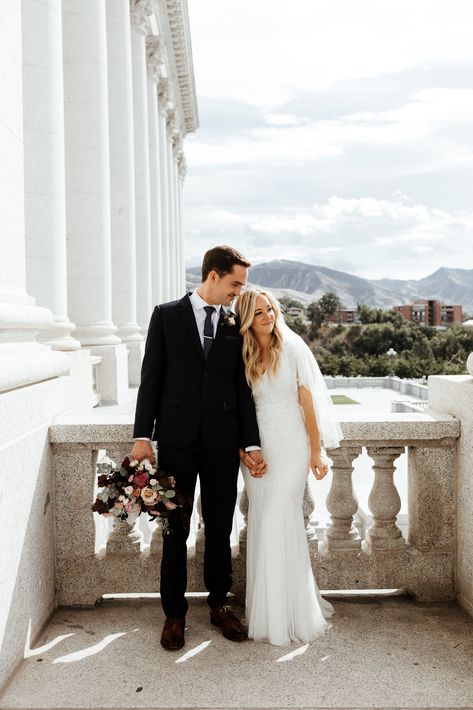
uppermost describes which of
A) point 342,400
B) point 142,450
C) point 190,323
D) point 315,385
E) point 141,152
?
point 141,152

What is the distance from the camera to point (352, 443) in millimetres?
12695

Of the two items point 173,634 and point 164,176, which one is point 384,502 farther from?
A: point 164,176

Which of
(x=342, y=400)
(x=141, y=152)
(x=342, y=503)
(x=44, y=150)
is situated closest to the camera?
(x=342, y=503)

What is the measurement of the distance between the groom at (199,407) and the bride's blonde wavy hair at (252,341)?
0.16m

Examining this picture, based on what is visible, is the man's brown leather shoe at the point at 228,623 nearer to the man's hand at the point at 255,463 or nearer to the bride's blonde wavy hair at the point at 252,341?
the man's hand at the point at 255,463

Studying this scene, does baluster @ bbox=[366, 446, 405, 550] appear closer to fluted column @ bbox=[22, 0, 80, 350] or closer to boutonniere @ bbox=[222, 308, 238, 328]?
boutonniere @ bbox=[222, 308, 238, 328]

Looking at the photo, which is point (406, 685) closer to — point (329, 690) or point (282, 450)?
point (329, 690)

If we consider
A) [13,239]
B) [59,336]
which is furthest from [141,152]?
[13,239]

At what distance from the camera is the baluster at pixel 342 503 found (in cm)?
1285

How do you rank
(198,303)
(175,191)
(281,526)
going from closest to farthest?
(281,526), (198,303), (175,191)

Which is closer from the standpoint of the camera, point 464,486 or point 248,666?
point 248,666

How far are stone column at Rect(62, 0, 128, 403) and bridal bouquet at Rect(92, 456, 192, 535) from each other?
27.7 meters

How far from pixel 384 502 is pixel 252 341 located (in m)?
4.39

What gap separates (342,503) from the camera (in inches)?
Answer: 510
